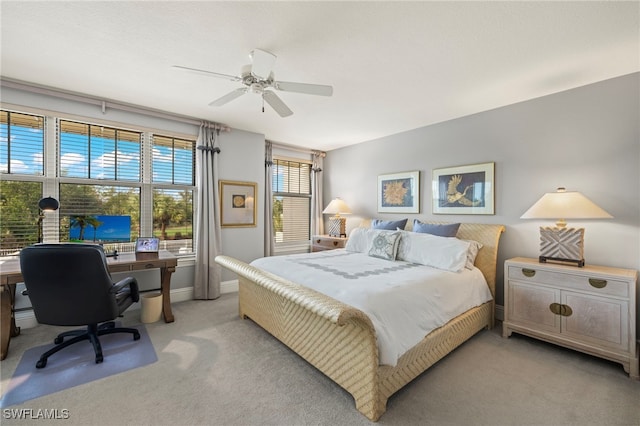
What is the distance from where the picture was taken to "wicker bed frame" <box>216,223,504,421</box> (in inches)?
67.0

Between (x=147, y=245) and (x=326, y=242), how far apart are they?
2724 mm

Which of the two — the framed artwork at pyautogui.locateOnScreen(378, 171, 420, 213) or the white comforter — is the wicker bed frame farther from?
the framed artwork at pyautogui.locateOnScreen(378, 171, 420, 213)

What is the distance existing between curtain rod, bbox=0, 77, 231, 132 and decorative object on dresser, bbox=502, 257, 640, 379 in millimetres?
4239

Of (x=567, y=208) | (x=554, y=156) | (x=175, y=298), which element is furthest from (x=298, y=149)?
(x=567, y=208)

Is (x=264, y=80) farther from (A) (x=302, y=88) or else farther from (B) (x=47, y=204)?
(B) (x=47, y=204)

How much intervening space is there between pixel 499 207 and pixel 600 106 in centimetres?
129

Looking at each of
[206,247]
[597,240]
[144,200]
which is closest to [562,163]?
[597,240]

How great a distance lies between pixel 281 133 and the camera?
4.50m

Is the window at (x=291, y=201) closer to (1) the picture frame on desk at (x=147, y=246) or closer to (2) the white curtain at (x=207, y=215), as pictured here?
(2) the white curtain at (x=207, y=215)

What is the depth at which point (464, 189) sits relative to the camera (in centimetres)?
362

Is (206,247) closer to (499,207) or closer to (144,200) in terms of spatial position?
(144,200)

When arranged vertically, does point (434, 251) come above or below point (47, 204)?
below

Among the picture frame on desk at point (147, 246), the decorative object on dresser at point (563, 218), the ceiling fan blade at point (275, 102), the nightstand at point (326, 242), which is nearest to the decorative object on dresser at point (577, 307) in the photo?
the decorative object on dresser at point (563, 218)

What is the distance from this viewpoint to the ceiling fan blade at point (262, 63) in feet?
6.51
